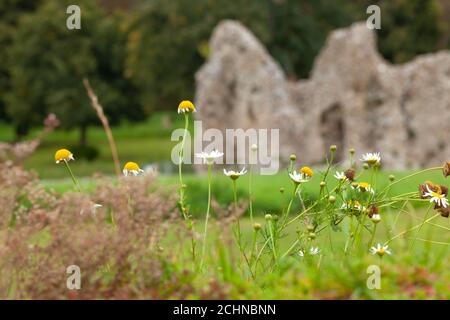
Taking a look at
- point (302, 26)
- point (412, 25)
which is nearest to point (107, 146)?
point (302, 26)

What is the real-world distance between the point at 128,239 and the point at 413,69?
1762 centimetres

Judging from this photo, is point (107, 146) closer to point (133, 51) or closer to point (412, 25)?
point (133, 51)

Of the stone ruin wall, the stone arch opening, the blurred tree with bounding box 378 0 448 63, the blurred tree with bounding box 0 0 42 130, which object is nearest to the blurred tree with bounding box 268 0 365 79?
the blurred tree with bounding box 378 0 448 63

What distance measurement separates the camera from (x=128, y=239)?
12.1 feet

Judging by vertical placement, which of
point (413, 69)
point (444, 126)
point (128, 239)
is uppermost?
point (413, 69)

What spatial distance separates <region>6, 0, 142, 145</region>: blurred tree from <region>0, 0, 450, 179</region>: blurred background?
0.04 m

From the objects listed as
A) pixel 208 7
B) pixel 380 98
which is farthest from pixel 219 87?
pixel 208 7

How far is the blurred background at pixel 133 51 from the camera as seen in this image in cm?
3266

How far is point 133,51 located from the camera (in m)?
37.4

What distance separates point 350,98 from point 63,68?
15.6 meters

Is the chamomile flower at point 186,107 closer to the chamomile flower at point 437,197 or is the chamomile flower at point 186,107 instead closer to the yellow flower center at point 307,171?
the yellow flower center at point 307,171

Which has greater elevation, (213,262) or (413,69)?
(413,69)
